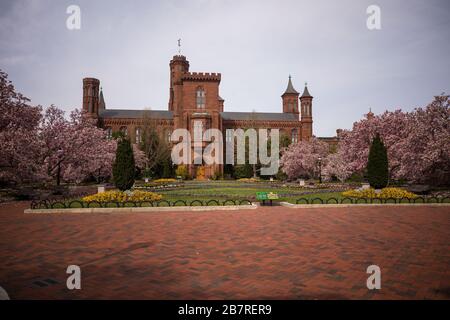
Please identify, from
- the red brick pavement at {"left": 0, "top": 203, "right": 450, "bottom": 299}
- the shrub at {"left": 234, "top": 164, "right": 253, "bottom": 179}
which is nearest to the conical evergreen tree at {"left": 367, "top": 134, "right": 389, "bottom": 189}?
the red brick pavement at {"left": 0, "top": 203, "right": 450, "bottom": 299}

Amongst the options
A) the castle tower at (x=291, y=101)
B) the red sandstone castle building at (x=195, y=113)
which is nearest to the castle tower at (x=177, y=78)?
the red sandstone castle building at (x=195, y=113)

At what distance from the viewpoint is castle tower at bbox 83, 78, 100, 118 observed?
200 feet

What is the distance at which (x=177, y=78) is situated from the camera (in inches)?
2163

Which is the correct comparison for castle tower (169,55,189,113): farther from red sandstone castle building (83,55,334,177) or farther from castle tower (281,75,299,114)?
castle tower (281,75,299,114)

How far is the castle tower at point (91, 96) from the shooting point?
61006 millimetres

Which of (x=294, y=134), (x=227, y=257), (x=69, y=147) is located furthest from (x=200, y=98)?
(x=227, y=257)

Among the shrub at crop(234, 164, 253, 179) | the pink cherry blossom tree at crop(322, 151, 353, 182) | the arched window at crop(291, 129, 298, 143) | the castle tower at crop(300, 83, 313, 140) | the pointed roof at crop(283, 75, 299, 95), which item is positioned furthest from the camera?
the pointed roof at crop(283, 75, 299, 95)

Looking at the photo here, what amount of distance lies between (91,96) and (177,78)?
2116 cm

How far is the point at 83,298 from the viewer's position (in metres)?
4.10

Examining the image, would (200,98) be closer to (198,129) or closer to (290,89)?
(198,129)

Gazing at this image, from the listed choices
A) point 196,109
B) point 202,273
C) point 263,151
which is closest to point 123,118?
point 196,109

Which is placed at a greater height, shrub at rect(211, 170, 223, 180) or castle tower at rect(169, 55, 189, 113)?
castle tower at rect(169, 55, 189, 113)
